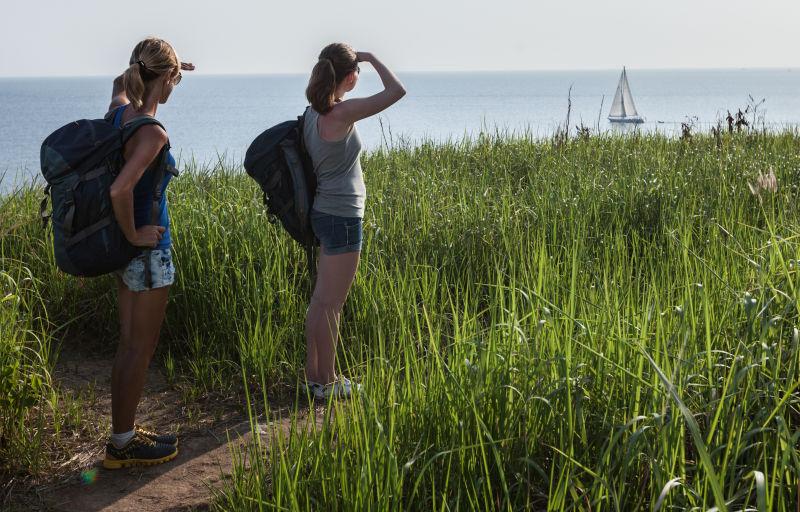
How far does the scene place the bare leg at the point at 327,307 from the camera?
4180mm

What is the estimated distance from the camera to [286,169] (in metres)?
4.12

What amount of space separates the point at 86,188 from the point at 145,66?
0.55m

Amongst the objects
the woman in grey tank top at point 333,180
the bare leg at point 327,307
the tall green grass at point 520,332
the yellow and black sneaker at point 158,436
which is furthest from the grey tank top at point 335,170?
the yellow and black sneaker at point 158,436

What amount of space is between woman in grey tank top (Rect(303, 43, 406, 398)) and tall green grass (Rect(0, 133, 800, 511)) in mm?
290

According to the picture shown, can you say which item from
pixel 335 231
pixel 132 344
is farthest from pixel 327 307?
pixel 132 344

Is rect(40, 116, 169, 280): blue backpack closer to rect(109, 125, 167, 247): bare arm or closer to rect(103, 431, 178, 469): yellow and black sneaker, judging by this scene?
rect(109, 125, 167, 247): bare arm

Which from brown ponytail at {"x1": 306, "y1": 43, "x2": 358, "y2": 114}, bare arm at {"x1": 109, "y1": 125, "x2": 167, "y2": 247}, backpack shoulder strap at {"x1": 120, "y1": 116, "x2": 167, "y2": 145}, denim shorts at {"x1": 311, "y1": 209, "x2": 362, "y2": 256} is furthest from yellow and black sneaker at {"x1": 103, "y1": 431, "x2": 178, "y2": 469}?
brown ponytail at {"x1": 306, "y1": 43, "x2": 358, "y2": 114}

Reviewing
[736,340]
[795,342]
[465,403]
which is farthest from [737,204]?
[465,403]

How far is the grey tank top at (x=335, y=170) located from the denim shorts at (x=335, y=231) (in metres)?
0.03

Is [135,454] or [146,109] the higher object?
[146,109]

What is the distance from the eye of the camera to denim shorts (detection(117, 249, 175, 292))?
3.47m

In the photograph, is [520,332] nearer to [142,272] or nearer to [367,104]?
[367,104]

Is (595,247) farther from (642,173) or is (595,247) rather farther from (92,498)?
(92,498)

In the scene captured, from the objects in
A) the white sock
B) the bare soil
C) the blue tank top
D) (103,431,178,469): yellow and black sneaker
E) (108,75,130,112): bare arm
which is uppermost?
(108,75,130,112): bare arm
